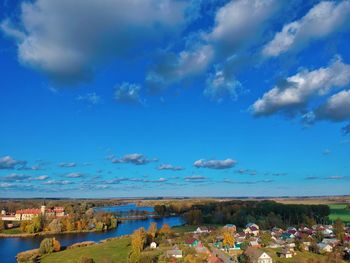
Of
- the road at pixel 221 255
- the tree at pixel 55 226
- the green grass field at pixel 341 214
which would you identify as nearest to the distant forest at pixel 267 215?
the green grass field at pixel 341 214

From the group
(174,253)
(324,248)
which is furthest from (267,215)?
(174,253)

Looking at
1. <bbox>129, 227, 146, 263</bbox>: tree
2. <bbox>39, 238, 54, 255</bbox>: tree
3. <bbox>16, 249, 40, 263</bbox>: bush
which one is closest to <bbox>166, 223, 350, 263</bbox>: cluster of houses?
<bbox>129, 227, 146, 263</bbox>: tree

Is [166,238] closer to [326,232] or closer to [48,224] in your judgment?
[326,232]

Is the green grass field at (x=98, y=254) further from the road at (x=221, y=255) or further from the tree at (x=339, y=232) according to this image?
the tree at (x=339, y=232)

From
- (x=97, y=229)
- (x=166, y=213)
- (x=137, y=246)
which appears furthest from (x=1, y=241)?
(x=166, y=213)

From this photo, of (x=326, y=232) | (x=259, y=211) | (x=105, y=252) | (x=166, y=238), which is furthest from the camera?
(x=259, y=211)

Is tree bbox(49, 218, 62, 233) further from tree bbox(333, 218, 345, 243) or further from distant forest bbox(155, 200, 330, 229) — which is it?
tree bbox(333, 218, 345, 243)

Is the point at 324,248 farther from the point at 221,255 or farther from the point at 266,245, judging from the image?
the point at 221,255

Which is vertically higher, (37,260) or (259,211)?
(259,211)
